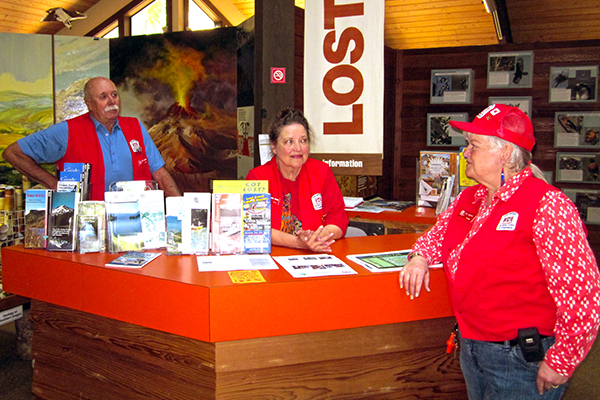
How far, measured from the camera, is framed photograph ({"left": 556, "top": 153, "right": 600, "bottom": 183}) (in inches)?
192

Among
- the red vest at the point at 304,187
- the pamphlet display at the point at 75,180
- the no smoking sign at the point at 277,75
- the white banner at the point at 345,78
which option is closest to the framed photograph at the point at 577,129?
the white banner at the point at 345,78

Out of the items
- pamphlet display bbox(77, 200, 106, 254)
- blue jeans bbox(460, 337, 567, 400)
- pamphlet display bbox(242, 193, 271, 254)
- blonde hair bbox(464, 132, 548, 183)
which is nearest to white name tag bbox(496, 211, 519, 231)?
blonde hair bbox(464, 132, 548, 183)

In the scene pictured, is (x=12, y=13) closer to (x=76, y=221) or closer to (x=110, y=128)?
(x=110, y=128)

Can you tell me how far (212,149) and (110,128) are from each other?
2885 millimetres

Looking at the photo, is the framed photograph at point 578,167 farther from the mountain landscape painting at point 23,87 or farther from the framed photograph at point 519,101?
the mountain landscape painting at point 23,87

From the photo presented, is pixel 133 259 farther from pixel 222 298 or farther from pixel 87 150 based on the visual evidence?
pixel 87 150

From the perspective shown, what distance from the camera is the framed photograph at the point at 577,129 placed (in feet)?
15.9

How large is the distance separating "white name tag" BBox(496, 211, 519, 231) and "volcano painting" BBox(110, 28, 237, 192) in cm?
492

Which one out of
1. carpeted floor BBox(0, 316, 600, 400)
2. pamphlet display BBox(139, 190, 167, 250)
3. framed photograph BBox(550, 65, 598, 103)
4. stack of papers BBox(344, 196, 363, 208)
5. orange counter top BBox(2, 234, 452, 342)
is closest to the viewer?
orange counter top BBox(2, 234, 452, 342)

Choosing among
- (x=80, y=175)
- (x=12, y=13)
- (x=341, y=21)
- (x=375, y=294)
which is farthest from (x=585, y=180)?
(x=12, y=13)

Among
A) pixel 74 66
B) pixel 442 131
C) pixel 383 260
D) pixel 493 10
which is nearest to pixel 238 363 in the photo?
pixel 383 260

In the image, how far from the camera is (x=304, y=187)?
2.76 meters

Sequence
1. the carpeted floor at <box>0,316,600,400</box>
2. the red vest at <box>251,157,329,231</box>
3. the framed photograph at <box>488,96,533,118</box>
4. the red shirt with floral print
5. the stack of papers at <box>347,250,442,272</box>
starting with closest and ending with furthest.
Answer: the red shirt with floral print < the stack of papers at <box>347,250,442,272</box> < the red vest at <box>251,157,329,231</box> < the carpeted floor at <box>0,316,600,400</box> < the framed photograph at <box>488,96,533,118</box>

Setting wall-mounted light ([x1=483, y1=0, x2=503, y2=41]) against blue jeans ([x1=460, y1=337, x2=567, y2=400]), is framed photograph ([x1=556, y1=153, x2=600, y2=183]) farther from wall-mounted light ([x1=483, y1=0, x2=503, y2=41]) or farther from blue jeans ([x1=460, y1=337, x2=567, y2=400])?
blue jeans ([x1=460, y1=337, x2=567, y2=400])
